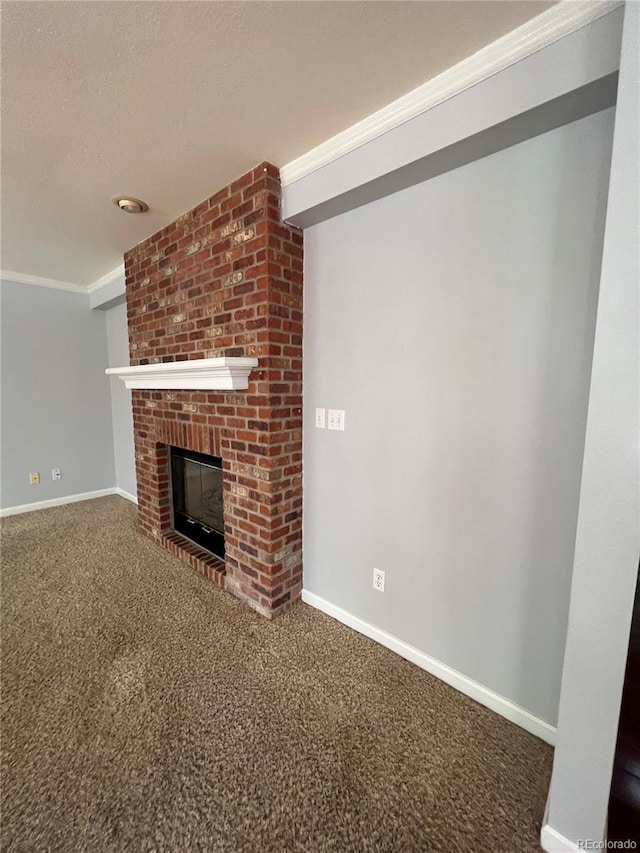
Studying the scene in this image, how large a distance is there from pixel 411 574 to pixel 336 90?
1998 millimetres

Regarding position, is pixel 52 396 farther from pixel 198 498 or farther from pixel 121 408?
pixel 198 498

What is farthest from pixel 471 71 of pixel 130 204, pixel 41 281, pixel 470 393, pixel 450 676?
pixel 41 281

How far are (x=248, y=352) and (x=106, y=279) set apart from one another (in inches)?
100

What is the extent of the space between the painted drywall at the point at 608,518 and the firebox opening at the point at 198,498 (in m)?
1.99

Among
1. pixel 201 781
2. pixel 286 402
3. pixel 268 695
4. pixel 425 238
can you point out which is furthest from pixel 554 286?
pixel 201 781

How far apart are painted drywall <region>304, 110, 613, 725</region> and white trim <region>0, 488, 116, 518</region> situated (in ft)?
11.1

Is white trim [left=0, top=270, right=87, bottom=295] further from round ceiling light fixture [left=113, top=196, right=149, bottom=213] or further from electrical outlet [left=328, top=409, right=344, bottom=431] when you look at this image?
electrical outlet [left=328, top=409, right=344, bottom=431]

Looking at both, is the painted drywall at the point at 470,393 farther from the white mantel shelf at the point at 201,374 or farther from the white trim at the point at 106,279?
the white trim at the point at 106,279

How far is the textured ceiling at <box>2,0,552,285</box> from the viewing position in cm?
99

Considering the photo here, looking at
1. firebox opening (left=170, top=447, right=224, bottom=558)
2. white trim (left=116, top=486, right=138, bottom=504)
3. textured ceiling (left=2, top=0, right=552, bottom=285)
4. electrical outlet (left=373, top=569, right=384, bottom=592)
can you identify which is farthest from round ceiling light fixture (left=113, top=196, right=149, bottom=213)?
white trim (left=116, top=486, right=138, bottom=504)

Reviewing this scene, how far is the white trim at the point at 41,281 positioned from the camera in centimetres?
317

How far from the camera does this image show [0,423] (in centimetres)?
325

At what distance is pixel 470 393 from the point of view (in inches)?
52.9

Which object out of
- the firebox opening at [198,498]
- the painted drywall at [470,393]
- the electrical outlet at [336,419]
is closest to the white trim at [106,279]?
the firebox opening at [198,498]
